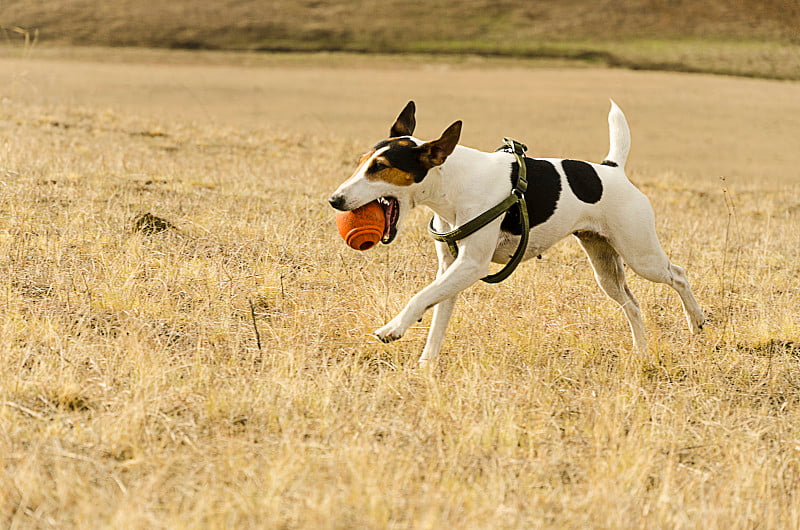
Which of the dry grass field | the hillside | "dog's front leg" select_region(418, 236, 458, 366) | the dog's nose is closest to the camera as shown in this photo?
the dry grass field

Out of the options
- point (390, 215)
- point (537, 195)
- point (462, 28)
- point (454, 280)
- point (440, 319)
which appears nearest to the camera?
point (454, 280)

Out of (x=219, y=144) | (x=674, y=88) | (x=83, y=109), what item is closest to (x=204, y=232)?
(x=219, y=144)

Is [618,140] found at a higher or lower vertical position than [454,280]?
higher

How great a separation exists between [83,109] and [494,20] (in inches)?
1953

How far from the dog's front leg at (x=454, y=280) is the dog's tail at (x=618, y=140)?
137cm

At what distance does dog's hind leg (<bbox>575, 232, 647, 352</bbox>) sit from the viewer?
6.30 meters

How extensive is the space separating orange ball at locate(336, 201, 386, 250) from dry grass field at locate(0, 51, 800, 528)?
0.77 metres

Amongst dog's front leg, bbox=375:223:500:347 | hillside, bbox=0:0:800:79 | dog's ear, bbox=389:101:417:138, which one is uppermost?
dog's ear, bbox=389:101:417:138

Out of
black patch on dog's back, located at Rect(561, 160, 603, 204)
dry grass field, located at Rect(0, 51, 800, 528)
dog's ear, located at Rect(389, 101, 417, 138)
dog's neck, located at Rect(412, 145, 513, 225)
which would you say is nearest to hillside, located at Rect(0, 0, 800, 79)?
dry grass field, located at Rect(0, 51, 800, 528)

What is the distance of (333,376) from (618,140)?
2.78 m

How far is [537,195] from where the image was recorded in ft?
18.2

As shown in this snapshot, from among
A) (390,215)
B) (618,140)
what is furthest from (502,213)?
(618,140)

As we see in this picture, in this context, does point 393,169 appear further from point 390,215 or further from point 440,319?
point 440,319

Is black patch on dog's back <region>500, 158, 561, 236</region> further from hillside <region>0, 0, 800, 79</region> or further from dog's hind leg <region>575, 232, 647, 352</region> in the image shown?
hillside <region>0, 0, 800, 79</region>
